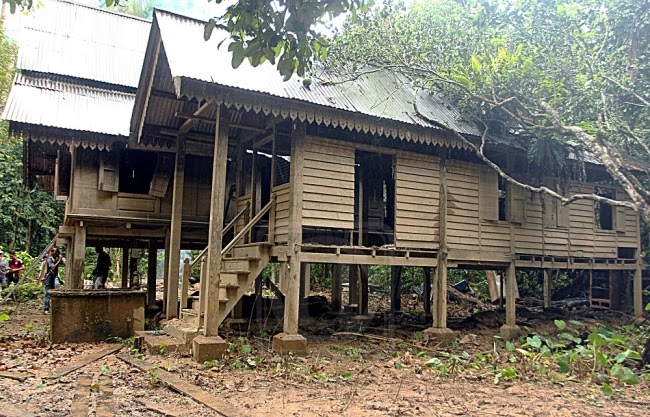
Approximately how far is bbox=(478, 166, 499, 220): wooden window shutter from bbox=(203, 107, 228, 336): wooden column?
5.48m

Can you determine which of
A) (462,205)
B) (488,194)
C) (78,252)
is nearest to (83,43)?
(78,252)

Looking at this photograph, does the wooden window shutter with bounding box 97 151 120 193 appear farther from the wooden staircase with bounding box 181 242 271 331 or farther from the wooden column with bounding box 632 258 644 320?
the wooden column with bounding box 632 258 644 320

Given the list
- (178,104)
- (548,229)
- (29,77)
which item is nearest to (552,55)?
(548,229)

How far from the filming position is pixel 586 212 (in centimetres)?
1260

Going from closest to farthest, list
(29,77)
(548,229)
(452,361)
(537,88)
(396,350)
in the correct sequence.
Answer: (452,361)
(396,350)
(537,88)
(548,229)
(29,77)

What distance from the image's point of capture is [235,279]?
8.63 meters

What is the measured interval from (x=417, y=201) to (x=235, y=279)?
3746 mm

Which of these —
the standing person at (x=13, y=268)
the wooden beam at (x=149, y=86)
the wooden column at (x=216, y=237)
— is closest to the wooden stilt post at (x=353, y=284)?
the wooden beam at (x=149, y=86)

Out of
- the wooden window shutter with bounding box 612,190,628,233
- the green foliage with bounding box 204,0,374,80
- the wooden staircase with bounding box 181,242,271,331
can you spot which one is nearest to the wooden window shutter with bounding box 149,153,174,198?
the wooden staircase with bounding box 181,242,271,331

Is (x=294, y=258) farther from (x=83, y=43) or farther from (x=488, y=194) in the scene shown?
(x=83, y=43)

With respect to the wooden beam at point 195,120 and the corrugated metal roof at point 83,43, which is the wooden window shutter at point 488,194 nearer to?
the wooden beam at point 195,120

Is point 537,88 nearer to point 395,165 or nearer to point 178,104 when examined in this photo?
point 395,165

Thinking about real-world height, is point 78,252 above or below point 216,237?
below

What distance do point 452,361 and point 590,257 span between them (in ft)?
21.8
